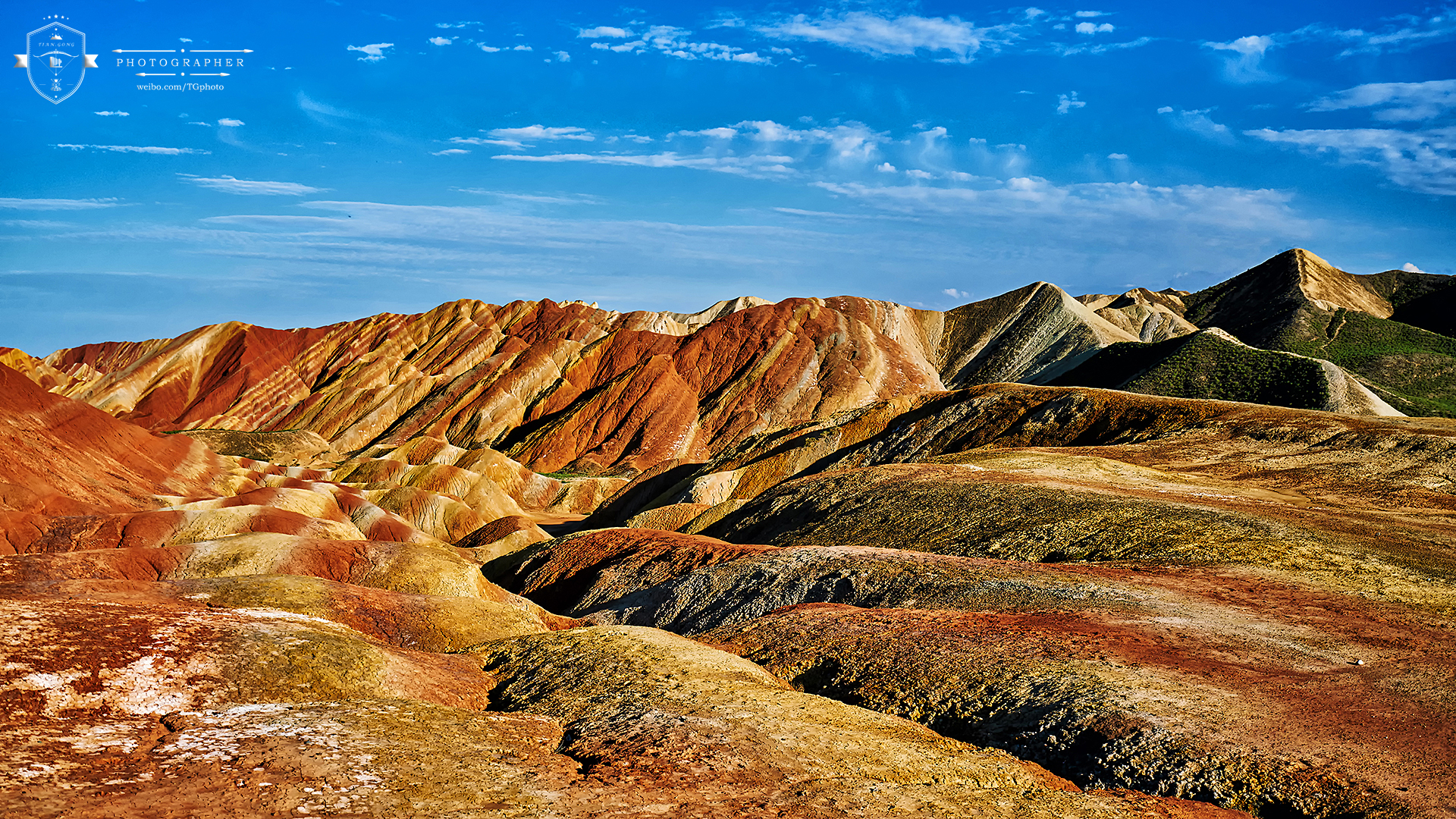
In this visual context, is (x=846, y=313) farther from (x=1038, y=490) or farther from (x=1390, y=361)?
(x=1038, y=490)

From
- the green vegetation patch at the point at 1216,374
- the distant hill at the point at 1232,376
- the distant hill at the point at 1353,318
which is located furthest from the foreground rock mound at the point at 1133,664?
the distant hill at the point at 1353,318

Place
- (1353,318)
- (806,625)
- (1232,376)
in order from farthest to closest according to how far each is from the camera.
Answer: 1. (1353,318)
2. (1232,376)
3. (806,625)

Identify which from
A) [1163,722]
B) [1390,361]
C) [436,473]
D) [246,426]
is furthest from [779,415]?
[1163,722]

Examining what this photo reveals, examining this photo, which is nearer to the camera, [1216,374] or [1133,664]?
[1133,664]

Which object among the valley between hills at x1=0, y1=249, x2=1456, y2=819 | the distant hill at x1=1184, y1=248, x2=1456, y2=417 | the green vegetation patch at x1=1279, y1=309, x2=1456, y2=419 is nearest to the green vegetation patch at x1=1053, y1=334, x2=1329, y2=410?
the valley between hills at x1=0, y1=249, x2=1456, y2=819

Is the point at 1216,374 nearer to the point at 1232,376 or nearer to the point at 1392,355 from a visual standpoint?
the point at 1232,376

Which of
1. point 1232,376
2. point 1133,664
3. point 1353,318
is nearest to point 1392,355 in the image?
point 1353,318
